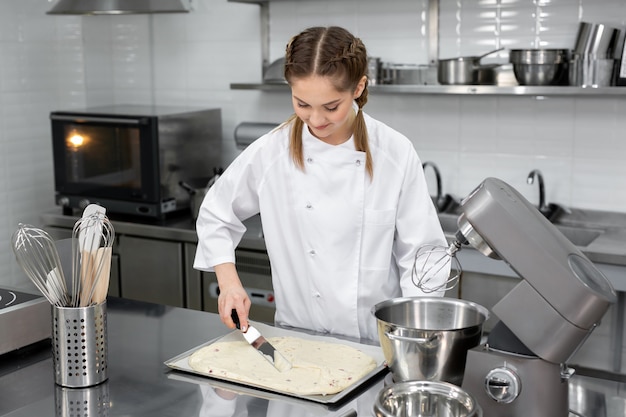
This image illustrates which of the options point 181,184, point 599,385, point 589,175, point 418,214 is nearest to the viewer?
point 599,385

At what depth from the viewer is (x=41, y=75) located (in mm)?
4258

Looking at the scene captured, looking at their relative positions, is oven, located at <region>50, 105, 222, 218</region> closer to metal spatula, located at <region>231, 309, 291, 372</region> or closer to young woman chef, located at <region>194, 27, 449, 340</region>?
young woman chef, located at <region>194, 27, 449, 340</region>

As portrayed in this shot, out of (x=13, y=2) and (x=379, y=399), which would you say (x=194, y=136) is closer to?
(x=13, y=2)

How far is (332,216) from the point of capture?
2.16 meters

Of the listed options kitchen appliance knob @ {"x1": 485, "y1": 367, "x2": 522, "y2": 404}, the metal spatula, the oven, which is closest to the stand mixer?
kitchen appliance knob @ {"x1": 485, "y1": 367, "x2": 522, "y2": 404}

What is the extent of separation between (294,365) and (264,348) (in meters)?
0.12

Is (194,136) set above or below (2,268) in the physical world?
above

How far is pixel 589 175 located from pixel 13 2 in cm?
295

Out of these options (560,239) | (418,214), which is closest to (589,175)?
(418,214)

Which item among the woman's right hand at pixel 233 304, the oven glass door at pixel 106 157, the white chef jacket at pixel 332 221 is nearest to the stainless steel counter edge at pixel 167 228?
the oven glass door at pixel 106 157

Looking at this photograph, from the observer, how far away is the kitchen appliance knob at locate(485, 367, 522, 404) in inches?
55.7

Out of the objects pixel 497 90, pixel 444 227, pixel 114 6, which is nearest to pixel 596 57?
pixel 497 90

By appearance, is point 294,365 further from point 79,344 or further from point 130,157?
point 130,157

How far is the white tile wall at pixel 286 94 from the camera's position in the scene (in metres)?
3.48
